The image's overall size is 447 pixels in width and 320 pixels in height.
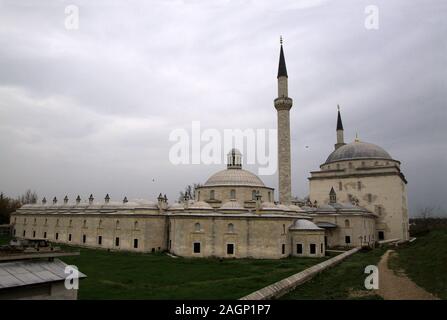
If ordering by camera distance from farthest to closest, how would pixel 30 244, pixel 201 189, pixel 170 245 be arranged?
1. pixel 201 189
2. pixel 170 245
3. pixel 30 244

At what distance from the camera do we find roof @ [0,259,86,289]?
10.5 meters

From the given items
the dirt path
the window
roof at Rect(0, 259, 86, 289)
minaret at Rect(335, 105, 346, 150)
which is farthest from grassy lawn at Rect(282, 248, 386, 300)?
minaret at Rect(335, 105, 346, 150)

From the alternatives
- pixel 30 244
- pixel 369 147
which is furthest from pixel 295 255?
pixel 369 147

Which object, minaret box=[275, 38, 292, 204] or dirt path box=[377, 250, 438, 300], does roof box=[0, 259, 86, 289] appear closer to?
dirt path box=[377, 250, 438, 300]

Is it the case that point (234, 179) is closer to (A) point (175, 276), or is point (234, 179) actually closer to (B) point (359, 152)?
(A) point (175, 276)

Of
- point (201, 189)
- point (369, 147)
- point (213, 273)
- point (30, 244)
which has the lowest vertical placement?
point (213, 273)

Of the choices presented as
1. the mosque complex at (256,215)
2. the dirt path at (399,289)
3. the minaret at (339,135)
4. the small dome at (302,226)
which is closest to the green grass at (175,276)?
the mosque complex at (256,215)

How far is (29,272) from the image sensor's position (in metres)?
11.4

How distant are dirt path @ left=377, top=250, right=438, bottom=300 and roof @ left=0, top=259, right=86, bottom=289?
43.1 feet

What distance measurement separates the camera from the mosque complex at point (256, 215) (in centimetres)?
3139

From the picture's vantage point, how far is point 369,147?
5209 cm

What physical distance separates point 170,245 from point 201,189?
750 cm

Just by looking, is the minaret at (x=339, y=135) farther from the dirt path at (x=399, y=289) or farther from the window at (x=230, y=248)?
the dirt path at (x=399, y=289)
